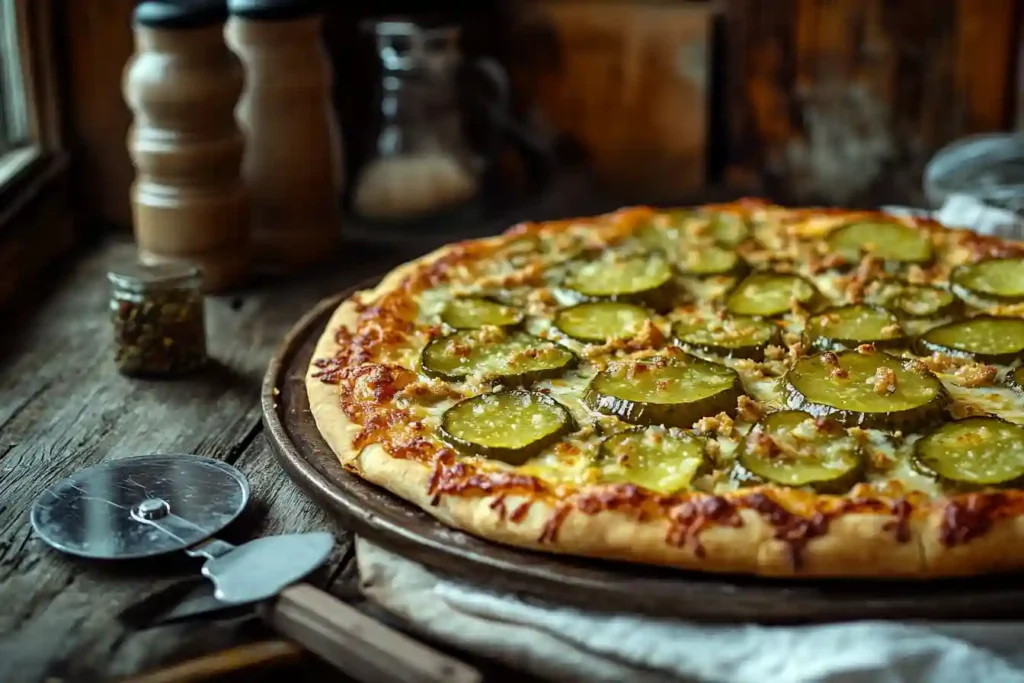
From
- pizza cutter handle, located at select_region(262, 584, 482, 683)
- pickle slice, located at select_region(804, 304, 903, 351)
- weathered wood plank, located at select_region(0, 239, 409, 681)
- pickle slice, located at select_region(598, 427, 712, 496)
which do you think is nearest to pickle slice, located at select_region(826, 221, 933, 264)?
pickle slice, located at select_region(804, 304, 903, 351)

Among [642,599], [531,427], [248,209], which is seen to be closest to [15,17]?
[248,209]

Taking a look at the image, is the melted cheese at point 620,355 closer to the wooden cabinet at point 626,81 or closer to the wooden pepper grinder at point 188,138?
the wooden pepper grinder at point 188,138

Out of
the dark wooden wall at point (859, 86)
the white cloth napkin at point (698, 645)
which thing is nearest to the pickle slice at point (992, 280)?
the white cloth napkin at point (698, 645)

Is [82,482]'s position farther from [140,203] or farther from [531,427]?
[140,203]

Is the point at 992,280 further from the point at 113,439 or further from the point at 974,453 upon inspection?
the point at 113,439

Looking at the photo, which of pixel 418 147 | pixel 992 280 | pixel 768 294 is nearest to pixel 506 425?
pixel 768 294

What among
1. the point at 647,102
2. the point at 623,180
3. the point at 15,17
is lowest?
the point at 623,180
